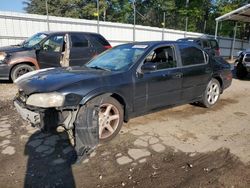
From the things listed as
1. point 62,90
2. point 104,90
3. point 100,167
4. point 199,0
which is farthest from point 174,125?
point 199,0

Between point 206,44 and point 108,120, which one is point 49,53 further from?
point 206,44

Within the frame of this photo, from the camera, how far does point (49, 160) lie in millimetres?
3621

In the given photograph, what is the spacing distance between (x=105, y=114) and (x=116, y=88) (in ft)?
1.54

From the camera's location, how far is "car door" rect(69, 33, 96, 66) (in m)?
8.85

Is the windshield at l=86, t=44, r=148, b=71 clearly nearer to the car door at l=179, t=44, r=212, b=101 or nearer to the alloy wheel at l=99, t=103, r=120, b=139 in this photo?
the alloy wheel at l=99, t=103, r=120, b=139

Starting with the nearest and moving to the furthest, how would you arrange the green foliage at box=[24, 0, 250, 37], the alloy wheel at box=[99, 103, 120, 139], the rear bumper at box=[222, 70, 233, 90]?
the alloy wheel at box=[99, 103, 120, 139]
the rear bumper at box=[222, 70, 233, 90]
the green foliage at box=[24, 0, 250, 37]

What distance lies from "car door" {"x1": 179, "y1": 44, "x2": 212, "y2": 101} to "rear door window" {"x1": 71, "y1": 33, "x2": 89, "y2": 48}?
457cm

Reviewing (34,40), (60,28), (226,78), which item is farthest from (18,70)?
(60,28)

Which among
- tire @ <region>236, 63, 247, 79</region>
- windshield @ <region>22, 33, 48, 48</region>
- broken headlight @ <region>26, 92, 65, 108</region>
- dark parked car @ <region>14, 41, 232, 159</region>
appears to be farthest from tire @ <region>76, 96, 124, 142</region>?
tire @ <region>236, 63, 247, 79</region>

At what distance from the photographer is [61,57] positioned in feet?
28.5

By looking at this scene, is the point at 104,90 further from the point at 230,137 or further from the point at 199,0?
the point at 199,0

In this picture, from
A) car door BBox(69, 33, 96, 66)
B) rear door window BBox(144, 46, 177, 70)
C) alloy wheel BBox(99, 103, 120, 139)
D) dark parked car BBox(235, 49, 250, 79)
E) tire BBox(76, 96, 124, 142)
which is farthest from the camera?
dark parked car BBox(235, 49, 250, 79)

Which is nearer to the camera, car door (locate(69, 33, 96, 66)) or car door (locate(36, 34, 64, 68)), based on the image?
car door (locate(36, 34, 64, 68))

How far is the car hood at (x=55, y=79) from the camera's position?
151 inches
